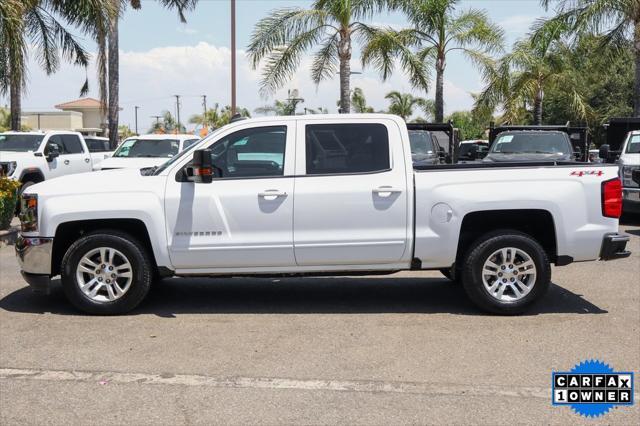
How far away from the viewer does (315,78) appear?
2373cm

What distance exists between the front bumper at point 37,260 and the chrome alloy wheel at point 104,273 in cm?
32

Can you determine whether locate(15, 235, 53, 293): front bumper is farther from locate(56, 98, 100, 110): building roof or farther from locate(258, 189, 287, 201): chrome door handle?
locate(56, 98, 100, 110): building roof

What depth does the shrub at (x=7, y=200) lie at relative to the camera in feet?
39.7

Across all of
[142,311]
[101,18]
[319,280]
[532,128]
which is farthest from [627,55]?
[142,311]

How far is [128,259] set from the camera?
22.0 feet

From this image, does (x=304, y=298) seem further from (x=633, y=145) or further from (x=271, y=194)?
(x=633, y=145)

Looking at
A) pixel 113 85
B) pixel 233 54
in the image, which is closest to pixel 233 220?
pixel 233 54

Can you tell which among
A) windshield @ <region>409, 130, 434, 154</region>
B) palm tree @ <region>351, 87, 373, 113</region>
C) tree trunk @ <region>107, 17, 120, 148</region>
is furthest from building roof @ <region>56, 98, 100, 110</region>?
windshield @ <region>409, 130, 434, 154</region>

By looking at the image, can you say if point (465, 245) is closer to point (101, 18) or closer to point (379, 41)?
point (101, 18)

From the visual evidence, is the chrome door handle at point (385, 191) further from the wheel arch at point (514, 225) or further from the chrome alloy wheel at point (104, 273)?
the chrome alloy wheel at point (104, 273)

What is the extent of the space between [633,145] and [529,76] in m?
14.6

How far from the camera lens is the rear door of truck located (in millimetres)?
6660

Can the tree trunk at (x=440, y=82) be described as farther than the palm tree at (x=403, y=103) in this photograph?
No

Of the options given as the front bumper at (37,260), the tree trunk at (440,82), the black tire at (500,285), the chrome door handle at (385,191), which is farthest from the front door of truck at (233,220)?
the tree trunk at (440,82)
